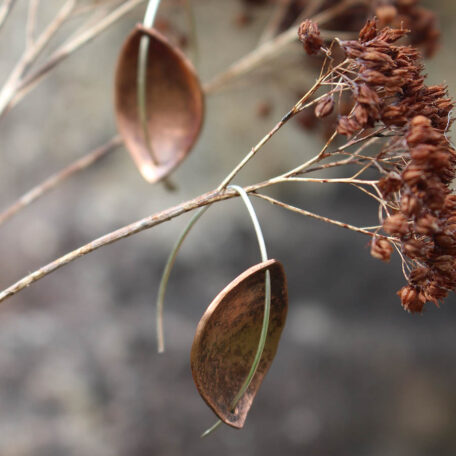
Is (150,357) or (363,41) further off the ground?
(363,41)

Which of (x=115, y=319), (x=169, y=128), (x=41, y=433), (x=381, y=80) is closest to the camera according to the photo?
(x=381, y=80)

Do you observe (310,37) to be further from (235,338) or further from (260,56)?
(260,56)

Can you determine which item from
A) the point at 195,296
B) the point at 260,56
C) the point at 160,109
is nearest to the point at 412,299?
the point at 160,109

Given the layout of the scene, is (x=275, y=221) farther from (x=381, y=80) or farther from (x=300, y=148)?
(x=381, y=80)

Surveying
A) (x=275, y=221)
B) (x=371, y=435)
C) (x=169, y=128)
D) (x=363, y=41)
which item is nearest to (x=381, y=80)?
(x=363, y=41)

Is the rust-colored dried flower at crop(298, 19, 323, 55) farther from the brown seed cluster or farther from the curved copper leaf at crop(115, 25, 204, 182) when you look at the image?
the curved copper leaf at crop(115, 25, 204, 182)


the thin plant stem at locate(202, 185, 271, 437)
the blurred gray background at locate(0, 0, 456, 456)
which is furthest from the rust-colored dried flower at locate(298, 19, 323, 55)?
the blurred gray background at locate(0, 0, 456, 456)
